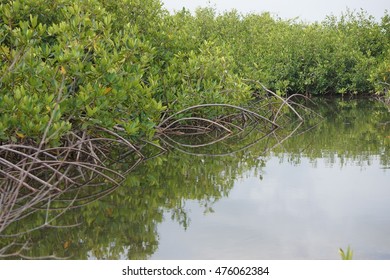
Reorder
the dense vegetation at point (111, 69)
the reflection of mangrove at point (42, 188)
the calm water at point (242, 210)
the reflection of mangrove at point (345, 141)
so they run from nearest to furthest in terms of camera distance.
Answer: the calm water at point (242, 210)
the reflection of mangrove at point (42, 188)
the dense vegetation at point (111, 69)
the reflection of mangrove at point (345, 141)

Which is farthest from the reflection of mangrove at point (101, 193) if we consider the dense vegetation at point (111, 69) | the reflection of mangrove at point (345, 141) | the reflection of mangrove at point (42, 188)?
the reflection of mangrove at point (345, 141)

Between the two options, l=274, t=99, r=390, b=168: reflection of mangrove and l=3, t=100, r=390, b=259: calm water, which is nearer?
l=3, t=100, r=390, b=259: calm water

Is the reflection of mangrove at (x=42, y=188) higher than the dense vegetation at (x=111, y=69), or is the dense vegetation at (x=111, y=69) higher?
the dense vegetation at (x=111, y=69)

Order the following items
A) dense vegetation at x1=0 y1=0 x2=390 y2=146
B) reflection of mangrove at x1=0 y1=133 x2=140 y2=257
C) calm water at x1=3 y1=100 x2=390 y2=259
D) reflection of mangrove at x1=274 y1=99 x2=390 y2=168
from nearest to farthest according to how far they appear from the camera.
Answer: calm water at x1=3 y1=100 x2=390 y2=259
reflection of mangrove at x1=0 y1=133 x2=140 y2=257
dense vegetation at x1=0 y1=0 x2=390 y2=146
reflection of mangrove at x1=274 y1=99 x2=390 y2=168

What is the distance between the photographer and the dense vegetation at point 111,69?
6277mm

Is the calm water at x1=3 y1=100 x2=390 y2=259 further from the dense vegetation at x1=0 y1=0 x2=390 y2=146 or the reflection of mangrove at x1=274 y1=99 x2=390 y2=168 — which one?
the dense vegetation at x1=0 y1=0 x2=390 y2=146

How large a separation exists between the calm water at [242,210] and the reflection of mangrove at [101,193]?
0.5 inches

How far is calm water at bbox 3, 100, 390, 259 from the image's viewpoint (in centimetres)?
430

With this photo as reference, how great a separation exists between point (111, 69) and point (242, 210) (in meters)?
2.45

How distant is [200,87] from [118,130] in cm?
276

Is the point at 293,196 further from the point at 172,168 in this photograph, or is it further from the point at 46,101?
the point at 46,101

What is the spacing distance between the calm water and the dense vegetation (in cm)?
81

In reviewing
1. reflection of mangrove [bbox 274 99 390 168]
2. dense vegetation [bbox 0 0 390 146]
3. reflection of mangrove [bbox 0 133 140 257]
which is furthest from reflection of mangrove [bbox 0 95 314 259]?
reflection of mangrove [bbox 274 99 390 168]

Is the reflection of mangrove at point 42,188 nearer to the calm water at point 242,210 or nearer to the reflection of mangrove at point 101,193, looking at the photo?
the reflection of mangrove at point 101,193
